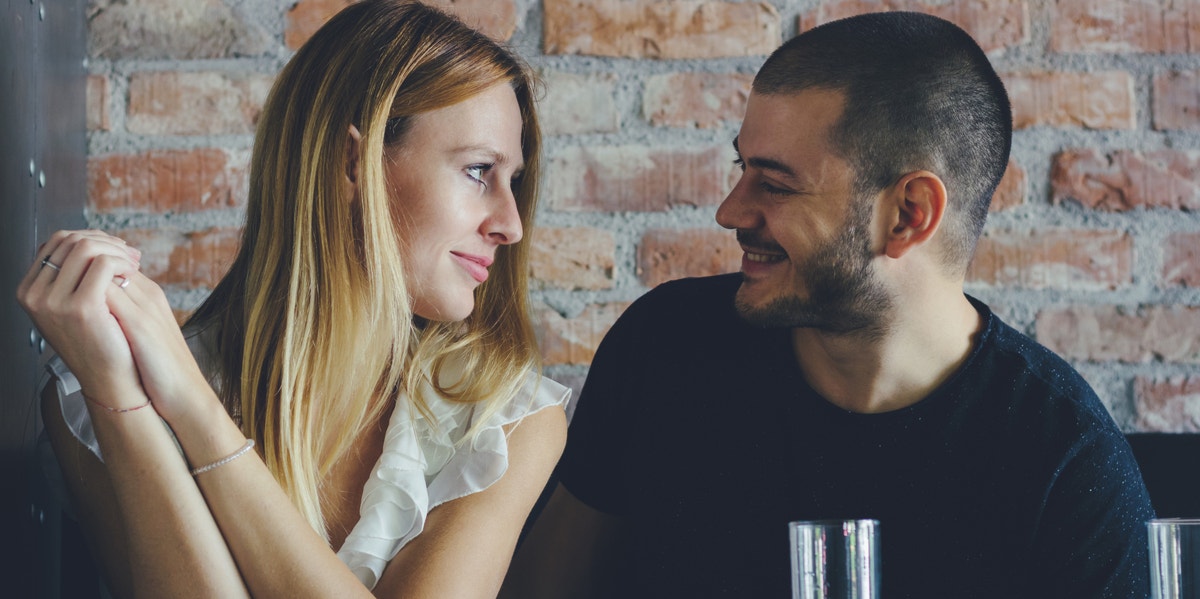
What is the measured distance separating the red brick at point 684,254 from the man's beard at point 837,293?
0.24 m

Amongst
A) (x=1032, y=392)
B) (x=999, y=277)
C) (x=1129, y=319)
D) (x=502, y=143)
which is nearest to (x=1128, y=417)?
(x=1129, y=319)

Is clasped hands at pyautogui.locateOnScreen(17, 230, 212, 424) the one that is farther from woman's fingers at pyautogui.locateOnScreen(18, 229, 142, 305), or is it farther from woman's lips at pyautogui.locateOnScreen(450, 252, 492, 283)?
woman's lips at pyautogui.locateOnScreen(450, 252, 492, 283)

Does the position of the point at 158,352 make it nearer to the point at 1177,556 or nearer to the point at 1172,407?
the point at 1177,556

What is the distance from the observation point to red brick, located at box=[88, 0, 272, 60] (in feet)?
4.39

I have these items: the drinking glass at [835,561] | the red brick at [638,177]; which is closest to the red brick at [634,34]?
the red brick at [638,177]

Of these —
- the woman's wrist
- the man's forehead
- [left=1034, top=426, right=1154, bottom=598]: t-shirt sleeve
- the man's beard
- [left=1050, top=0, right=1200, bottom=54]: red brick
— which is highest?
[left=1050, top=0, right=1200, bottom=54]: red brick

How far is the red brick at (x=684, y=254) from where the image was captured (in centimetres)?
135

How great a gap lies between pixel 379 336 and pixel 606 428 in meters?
0.27

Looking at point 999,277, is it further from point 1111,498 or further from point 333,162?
point 333,162

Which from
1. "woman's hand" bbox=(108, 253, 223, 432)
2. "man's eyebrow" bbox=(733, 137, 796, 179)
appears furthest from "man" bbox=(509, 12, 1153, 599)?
"woman's hand" bbox=(108, 253, 223, 432)

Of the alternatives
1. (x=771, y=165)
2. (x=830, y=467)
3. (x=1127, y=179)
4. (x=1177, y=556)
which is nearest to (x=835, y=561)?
(x=1177, y=556)

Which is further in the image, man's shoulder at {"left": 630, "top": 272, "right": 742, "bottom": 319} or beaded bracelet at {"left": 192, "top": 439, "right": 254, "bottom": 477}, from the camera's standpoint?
man's shoulder at {"left": 630, "top": 272, "right": 742, "bottom": 319}

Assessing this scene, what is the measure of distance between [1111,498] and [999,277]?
374 millimetres

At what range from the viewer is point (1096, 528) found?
3.39 feet
